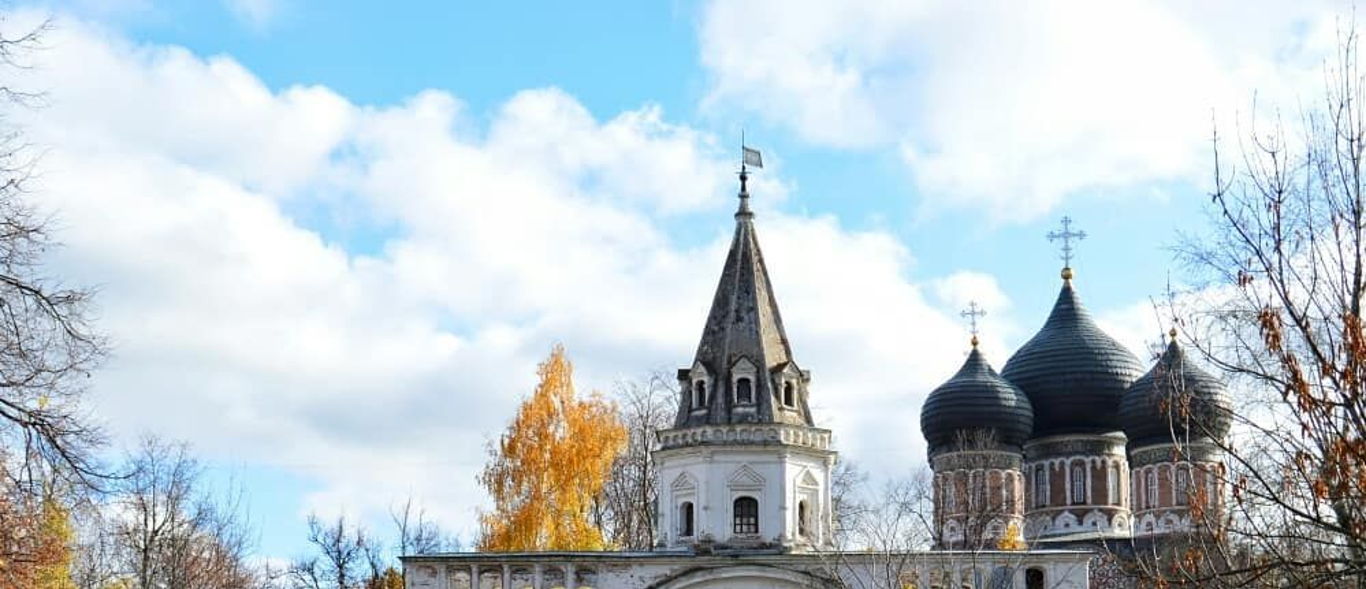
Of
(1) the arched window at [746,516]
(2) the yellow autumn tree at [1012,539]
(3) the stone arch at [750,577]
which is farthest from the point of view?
(2) the yellow autumn tree at [1012,539]

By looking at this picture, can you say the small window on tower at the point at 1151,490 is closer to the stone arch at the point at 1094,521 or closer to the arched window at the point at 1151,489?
the arched window at the point at 1151,489

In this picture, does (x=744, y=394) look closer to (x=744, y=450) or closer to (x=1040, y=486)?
(x=744, y=450)

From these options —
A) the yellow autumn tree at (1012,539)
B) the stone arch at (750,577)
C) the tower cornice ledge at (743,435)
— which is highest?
the tower cornice ledge at (743,435)

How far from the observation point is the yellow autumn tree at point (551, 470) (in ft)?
161

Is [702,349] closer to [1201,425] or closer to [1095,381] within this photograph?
[1095,381]

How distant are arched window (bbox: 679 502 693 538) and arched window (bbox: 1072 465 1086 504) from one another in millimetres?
21967

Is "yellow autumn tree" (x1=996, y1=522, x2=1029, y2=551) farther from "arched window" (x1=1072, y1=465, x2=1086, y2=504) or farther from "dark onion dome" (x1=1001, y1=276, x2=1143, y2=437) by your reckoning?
"dark onion dome" (x1=1001, y1=276, x2=1143, y2=437)

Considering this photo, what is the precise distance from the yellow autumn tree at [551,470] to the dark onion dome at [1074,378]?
692 inches

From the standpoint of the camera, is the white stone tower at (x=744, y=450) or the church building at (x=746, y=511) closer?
the church building at (x=746, y=511)

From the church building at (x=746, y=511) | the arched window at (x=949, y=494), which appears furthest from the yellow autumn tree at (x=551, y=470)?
the arched window at (x=949, y=494)

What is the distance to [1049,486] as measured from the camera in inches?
2450

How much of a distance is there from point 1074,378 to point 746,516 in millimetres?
23029

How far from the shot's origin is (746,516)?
4319 cm

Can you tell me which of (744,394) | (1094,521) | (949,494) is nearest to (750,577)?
(744,394)
